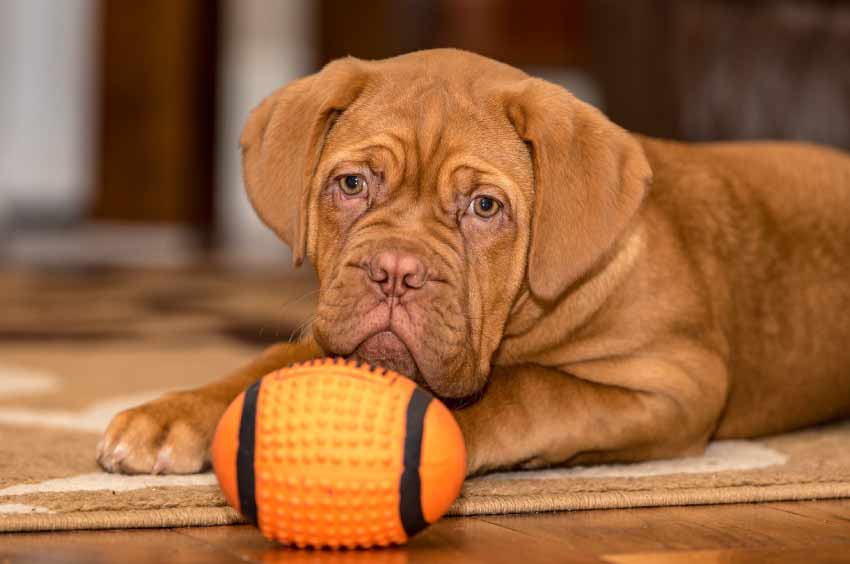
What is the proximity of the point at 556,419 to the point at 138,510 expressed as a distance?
2.89 feet

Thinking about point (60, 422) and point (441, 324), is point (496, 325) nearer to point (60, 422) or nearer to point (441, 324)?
point (441, 324)

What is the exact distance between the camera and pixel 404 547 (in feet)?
7.38

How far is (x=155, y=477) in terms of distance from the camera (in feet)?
8.95

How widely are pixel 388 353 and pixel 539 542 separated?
1.83ft

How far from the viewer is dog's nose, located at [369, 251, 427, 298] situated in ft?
8.63

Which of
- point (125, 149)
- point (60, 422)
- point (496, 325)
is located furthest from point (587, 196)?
point (125, 149)

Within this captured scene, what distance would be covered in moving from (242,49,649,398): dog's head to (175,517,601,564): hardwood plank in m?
0.45

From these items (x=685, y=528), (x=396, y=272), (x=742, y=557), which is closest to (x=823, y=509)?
(x=685, y=528)

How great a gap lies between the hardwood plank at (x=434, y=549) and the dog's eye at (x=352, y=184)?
818 millimetres

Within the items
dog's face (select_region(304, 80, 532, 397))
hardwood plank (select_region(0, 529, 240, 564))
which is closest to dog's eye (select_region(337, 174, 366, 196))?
dog's face (select_region(304, 80, 532, 397))

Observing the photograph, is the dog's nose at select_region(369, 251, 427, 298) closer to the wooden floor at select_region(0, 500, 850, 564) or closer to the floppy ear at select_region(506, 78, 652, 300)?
the floppy ear at select_region(506, 78, 652, 300)

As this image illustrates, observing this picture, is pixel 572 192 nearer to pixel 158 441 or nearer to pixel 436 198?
pixel 436 198

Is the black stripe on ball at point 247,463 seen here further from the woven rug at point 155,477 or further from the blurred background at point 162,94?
the blurred background at point 162,94

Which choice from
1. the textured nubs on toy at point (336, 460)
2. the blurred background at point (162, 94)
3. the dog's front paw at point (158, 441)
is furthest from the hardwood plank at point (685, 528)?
the blurred background at point (162, 94)
